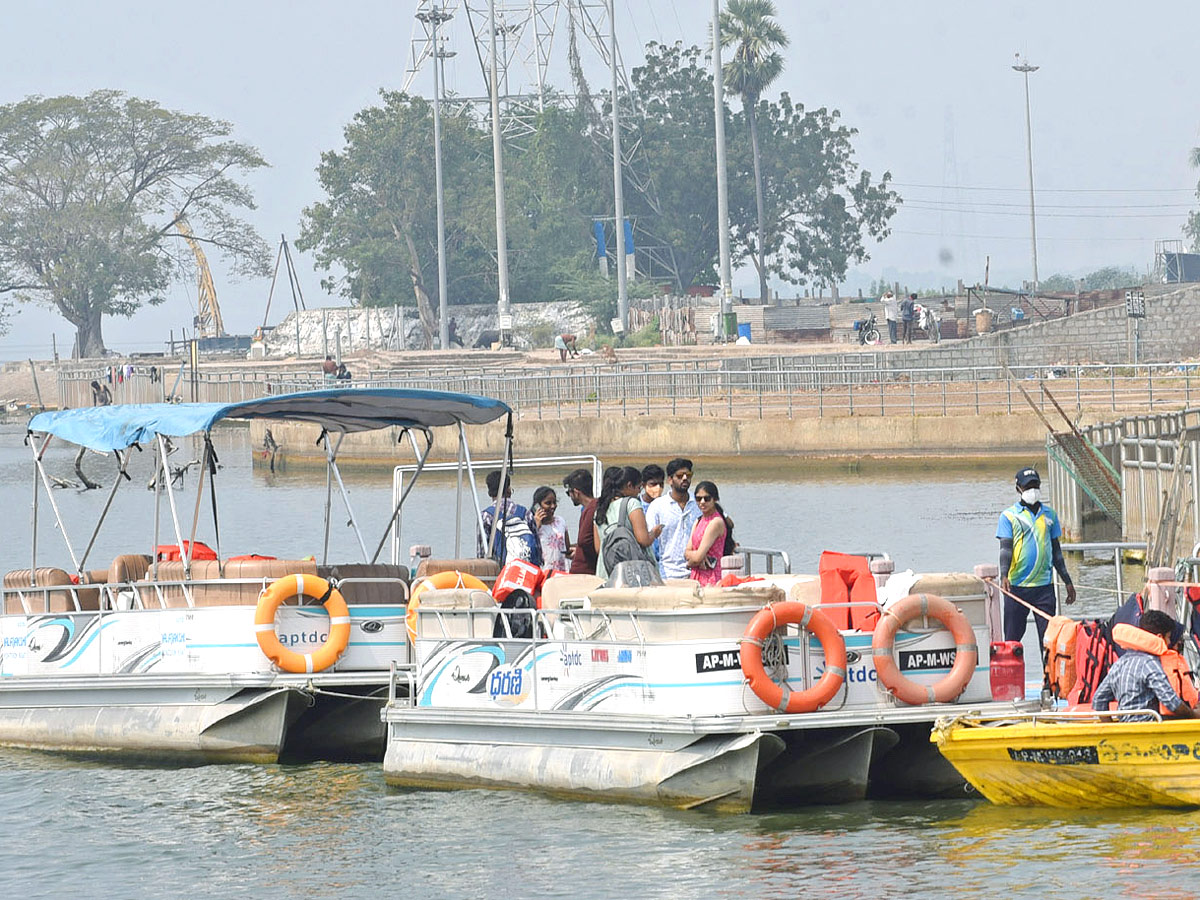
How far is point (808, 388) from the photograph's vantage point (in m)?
55.5

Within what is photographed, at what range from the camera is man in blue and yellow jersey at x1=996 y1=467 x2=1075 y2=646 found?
15.5m

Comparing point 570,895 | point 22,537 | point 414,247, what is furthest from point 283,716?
point 414,247

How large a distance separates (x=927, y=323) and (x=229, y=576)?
2087 inches

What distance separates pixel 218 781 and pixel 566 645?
12.3 feet

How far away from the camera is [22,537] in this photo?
140 feet

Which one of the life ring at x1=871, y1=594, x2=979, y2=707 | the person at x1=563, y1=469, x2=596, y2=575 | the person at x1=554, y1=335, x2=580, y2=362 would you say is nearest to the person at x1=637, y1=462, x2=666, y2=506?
the person at x1=563, y1=469, x2=596, y2=575

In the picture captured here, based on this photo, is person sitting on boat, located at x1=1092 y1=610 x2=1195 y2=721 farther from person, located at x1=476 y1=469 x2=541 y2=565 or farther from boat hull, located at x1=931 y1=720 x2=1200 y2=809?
person, located at x1=476 y1=469 x2=541 y2=565

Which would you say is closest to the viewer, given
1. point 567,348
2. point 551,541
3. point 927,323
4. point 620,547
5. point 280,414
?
point 620,547

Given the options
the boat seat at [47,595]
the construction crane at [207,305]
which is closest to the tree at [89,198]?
the construction crane at [207,305]

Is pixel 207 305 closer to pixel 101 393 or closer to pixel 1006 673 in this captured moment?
pixel 101 393

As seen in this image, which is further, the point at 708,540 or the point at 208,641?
the point at 208,641

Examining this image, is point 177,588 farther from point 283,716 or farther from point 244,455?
point 244,455

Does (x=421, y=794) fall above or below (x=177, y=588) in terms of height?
below

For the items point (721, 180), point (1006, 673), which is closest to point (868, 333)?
point (721, 180)
